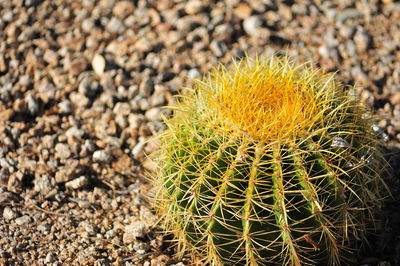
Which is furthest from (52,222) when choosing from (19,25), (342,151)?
(19,25)

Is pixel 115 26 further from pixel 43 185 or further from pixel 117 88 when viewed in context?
pixel 43 185

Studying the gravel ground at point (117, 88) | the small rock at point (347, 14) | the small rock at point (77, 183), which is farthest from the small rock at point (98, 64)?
the small rock at point (347, 14)

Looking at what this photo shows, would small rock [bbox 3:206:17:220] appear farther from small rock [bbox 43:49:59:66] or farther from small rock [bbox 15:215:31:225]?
small rock [bbox 43:49:59:66]

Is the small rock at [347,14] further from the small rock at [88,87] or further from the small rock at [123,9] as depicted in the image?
the small rock at [88,87]

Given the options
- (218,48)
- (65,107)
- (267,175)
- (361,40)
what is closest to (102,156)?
(65,107)

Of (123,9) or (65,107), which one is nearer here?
(65,107)

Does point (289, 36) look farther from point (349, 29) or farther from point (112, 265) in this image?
point (112, 265)

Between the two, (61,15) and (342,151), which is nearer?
(342,151)
